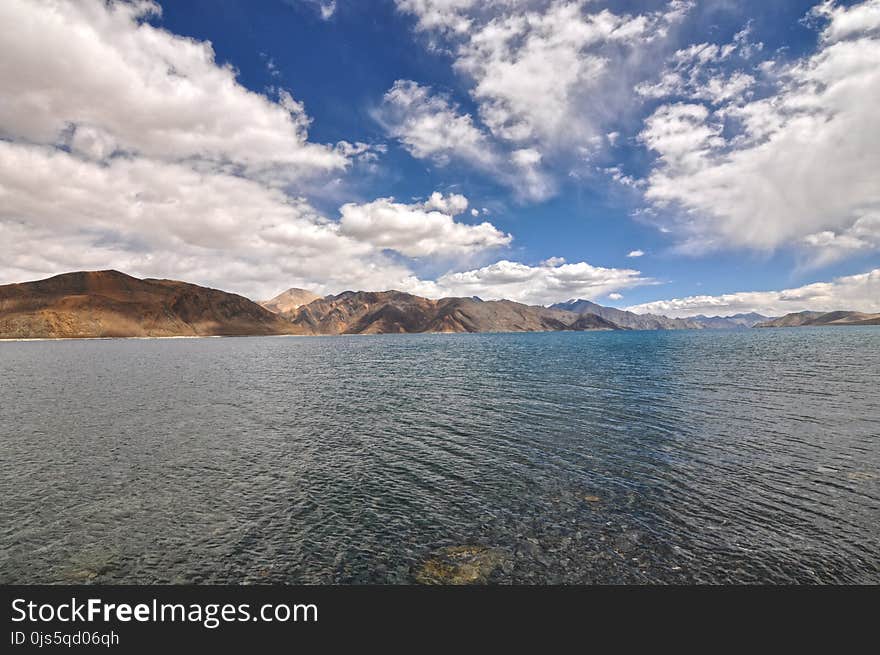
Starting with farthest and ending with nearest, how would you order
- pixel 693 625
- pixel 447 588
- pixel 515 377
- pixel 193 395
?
1. pixel 515 377
2. pixel 193 395
3. pixel 447 588
4. pixel 693 625

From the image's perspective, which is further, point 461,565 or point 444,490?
point 444,490

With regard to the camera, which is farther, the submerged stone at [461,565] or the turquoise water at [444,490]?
the turquoise water at [444,490]

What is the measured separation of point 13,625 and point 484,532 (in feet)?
49.3

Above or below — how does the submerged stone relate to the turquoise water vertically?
below

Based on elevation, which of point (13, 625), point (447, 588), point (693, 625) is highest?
point (13, 625)

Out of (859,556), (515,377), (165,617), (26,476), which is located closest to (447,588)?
(165,617)

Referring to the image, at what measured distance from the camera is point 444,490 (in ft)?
73.7

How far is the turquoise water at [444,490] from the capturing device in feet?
50.9

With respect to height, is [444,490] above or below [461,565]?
above

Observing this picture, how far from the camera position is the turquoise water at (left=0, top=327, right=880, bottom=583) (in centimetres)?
1550

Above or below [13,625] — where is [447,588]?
below

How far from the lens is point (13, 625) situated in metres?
9.89

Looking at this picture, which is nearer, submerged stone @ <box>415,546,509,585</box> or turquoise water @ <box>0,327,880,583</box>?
submerged stone @ <box>415,546,509,585</box>

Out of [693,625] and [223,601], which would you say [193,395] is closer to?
[223,601]
